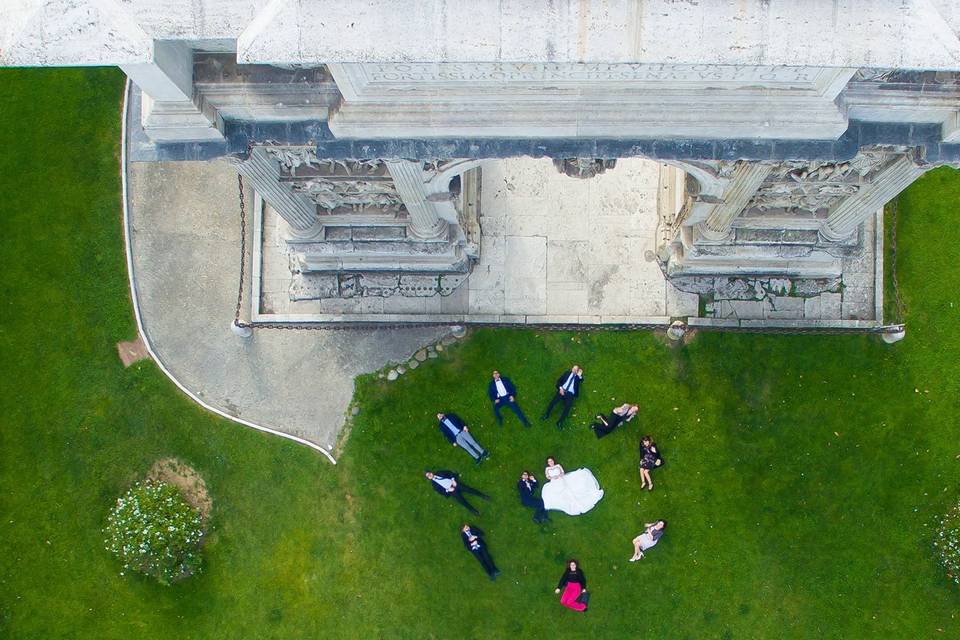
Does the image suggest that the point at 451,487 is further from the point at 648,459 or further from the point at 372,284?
the point at 372,284

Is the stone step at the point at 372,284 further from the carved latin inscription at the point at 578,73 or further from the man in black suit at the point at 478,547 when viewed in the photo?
the carved latin inscription at the point at 578,73

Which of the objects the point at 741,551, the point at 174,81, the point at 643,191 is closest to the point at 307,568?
the point at 741,551

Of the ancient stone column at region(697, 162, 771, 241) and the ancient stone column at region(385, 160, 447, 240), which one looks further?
the ancient stone column at region(697, 162, 771, 241)

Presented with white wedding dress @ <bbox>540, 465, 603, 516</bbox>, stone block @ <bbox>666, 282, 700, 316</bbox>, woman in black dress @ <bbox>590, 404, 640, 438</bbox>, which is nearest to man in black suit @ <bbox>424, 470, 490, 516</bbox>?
white wedding dress @ <bbox>540, 465, 603, 516</bbox>

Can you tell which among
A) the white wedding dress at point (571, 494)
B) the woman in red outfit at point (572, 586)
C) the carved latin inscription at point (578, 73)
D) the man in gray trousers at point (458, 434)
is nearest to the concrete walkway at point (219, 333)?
the man in gray trousers at point (458, 434)

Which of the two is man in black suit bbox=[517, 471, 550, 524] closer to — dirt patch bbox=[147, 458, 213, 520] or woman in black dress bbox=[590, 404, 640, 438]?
woman in black dress bbox=[590, 404, 640, 438]

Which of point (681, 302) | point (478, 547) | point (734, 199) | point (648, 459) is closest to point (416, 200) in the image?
point (734, 199)
